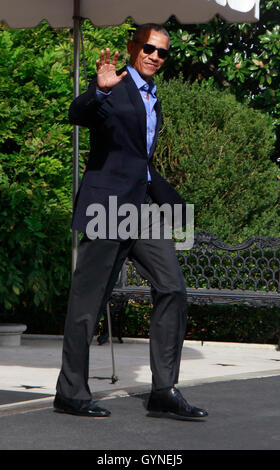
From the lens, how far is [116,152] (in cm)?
534

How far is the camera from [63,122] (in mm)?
9445

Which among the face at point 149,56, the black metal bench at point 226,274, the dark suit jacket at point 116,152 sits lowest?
the black metal bench at point 226,274

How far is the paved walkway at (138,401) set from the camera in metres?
4.69

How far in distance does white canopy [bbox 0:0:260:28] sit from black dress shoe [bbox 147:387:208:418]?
9.26 feet

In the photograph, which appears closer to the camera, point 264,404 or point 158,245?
point 158,245

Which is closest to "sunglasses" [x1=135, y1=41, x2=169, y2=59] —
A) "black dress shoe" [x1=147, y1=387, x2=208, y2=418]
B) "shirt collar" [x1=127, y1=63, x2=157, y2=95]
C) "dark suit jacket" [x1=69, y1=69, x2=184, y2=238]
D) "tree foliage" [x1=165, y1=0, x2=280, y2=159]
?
"shirt collar" [x1=127, y1=63, x2=157, y2=95]

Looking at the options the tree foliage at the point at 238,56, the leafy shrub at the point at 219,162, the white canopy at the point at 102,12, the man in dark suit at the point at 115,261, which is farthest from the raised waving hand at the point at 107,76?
the tree foliage at the point at 238,56

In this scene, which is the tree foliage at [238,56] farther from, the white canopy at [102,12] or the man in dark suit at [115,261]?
the man in dark suit at [115,261]

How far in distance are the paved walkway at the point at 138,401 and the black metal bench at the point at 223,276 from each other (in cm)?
54

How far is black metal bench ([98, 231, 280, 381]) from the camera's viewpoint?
9258 mm

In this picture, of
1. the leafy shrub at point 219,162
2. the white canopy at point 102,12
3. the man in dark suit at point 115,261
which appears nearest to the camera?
the man in dark suit at point 115,261

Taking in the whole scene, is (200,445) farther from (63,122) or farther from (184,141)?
(184,141)
